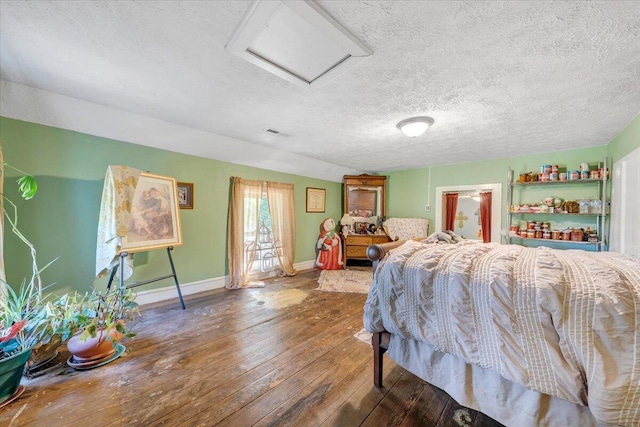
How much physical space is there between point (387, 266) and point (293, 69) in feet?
5.00

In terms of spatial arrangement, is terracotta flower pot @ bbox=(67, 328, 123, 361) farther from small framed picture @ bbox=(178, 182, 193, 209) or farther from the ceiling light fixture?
the ceiling light fixture

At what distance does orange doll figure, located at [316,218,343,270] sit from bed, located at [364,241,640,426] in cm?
342

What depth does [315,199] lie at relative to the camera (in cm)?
508

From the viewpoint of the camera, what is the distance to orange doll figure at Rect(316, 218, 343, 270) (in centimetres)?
488

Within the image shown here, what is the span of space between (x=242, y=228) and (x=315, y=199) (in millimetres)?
1821

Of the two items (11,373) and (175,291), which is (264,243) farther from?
(11,373)

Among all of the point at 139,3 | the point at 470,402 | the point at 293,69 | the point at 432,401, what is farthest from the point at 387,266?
the point at 139,3

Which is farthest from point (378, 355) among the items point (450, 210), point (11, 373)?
point (450, 210)

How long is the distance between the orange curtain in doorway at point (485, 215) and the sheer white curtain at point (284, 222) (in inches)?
141

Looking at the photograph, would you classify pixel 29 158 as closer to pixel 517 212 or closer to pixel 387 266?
pixel 387 266

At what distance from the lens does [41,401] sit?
145 cm

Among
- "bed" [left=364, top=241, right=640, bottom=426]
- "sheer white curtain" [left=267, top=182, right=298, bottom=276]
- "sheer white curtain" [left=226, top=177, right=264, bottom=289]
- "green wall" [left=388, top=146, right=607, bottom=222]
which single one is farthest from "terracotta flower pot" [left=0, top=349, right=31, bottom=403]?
"green wall" [left=388, top=146, right=607, bottom=222]

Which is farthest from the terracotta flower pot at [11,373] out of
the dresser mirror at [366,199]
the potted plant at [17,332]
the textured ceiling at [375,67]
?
the dresser mirror at [366,199]

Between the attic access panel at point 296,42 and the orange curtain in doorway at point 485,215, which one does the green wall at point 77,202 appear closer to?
the attic access panel at point 296,42
